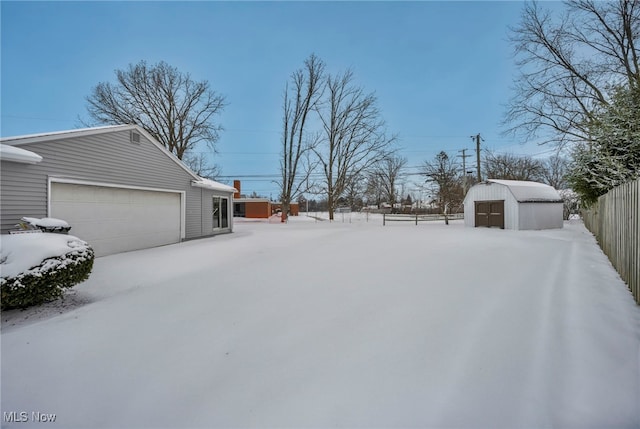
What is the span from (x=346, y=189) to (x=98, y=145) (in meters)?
20.1

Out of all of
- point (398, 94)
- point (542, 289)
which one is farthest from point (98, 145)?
point (398, 94)

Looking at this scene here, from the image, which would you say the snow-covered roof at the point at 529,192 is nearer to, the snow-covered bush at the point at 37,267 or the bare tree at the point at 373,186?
the bare tree at the point at 373,186

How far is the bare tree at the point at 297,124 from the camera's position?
78.6ft

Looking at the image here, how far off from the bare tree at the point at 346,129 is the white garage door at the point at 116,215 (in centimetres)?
1642

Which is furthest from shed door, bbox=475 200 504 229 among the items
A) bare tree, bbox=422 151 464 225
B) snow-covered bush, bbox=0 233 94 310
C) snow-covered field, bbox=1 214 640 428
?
bare tree, bbox=422 151 464 225

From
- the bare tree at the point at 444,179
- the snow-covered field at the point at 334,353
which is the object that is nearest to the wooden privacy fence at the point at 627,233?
the snow-covered field at the point at 334,353

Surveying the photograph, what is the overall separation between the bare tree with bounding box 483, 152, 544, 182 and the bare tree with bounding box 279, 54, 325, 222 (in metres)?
22.4

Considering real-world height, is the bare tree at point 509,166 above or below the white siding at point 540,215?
above

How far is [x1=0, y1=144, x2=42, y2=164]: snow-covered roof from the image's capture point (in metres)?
5.52

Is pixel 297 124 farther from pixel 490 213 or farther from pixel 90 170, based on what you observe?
pixel 90 170

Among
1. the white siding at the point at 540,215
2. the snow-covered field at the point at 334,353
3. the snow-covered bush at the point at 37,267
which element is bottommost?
the snow-covered field at the point at 334,353

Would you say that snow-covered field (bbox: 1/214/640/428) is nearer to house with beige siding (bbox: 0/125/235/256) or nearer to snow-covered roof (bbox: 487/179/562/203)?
house with beige siding (bbox: 0/125/235/256)

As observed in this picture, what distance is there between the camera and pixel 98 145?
773cm

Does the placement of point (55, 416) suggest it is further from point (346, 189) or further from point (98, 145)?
point (346, 189)
